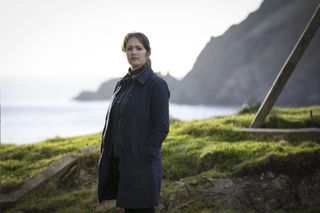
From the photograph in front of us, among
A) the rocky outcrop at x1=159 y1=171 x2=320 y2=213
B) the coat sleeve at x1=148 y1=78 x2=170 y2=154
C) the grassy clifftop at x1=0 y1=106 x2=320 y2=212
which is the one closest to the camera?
the coat sleeve at x1=148 y1=78 x2=170 y2=154

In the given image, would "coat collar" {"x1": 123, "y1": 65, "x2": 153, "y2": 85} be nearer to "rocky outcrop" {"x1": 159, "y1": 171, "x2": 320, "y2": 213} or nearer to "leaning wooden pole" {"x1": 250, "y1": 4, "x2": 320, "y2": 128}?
"rocky outcrop" {"x1": 159, "y1": 171, "x2": 320, "y2": 213}

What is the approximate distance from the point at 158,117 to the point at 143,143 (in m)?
→ 0.34

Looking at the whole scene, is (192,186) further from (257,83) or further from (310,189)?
(257,83)

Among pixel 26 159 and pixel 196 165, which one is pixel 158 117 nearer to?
pixel 196 165

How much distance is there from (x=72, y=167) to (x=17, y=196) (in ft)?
4.48

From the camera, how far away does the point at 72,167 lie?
900cm

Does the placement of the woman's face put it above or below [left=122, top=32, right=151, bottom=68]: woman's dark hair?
below

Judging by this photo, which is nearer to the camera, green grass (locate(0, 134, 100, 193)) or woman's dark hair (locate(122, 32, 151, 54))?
woman's dark hair (locate(122, 32, 151, 54))

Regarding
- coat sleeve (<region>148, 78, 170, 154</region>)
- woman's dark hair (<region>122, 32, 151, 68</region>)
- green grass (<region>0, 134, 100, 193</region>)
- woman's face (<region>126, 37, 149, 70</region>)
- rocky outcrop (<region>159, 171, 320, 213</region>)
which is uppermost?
woman's dark hair (<region>122, 32, 151, 68</region>)

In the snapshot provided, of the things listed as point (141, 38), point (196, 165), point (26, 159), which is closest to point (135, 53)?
point (141, 38)

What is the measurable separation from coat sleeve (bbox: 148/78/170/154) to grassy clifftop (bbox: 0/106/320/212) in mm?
2641

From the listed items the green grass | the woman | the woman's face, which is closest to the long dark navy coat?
the woman

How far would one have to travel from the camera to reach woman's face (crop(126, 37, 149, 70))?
445 cm

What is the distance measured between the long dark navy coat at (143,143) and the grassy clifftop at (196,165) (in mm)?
2391
